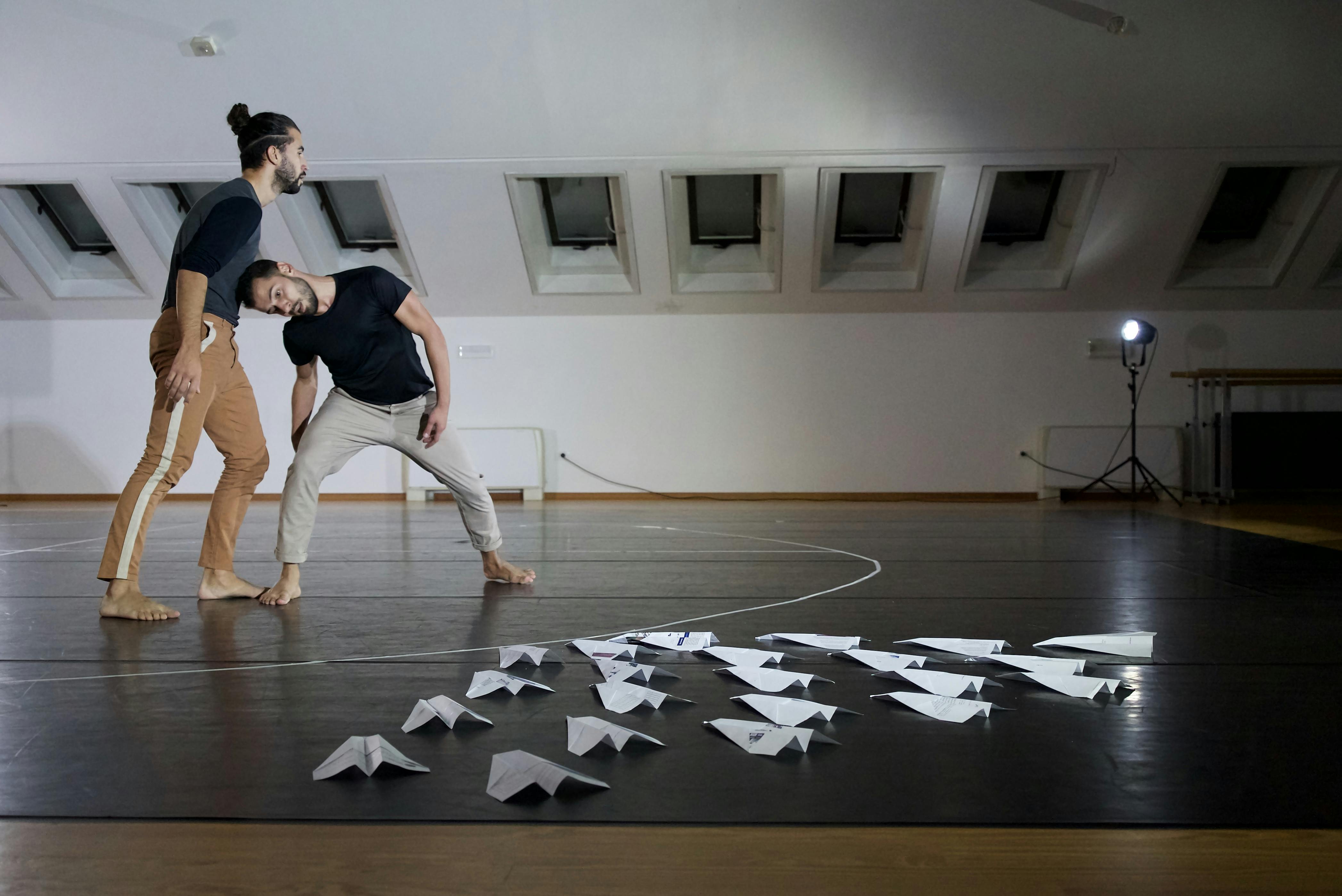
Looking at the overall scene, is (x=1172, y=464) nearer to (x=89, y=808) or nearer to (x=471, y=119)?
(x=471, y=119)

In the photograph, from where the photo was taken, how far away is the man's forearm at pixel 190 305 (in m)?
2.42

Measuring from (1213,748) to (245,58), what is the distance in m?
6.38

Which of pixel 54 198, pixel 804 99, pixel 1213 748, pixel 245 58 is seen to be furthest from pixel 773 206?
pixel 1213 748

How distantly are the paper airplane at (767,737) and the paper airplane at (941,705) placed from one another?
23cm

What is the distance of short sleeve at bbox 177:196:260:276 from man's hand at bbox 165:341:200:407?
0.70ft

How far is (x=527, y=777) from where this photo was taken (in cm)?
119

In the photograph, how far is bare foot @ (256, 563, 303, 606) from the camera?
266 cm

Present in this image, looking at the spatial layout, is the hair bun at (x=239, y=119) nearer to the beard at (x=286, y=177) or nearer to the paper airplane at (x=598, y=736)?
the beard at (x=286, y=177)

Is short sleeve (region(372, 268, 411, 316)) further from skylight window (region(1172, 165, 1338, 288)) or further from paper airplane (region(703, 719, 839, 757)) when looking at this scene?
skylight window (region(1172, 165, 1338, 288))

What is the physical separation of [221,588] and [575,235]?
542 centimetres

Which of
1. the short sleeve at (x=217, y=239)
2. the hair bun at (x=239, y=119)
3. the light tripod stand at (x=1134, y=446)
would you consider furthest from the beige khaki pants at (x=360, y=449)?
the light tripod stand at (x=1134, y=446)

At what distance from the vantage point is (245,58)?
591cm

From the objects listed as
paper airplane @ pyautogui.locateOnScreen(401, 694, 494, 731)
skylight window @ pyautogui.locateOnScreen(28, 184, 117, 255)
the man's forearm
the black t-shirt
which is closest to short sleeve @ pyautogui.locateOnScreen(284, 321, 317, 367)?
the black t-shirt

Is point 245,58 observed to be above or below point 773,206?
above
